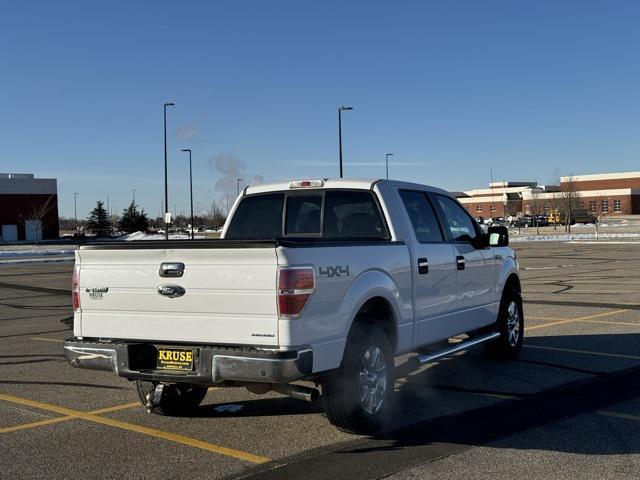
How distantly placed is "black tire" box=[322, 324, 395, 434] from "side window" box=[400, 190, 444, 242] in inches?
56.6

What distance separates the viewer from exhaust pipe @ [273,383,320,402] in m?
5.44

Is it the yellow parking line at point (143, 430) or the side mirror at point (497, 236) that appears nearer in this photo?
the yellow parking line at point (143, 430)

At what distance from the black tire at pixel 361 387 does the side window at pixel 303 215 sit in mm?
1629

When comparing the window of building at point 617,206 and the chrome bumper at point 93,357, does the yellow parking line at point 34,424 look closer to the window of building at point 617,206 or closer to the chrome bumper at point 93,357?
the chrome bumper at point 93,357

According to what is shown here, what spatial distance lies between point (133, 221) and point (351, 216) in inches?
3307

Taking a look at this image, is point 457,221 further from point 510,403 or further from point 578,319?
point 578,319

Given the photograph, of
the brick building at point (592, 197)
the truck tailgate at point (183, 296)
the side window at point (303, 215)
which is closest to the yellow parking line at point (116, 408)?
the truck tailgate at point (183, 296)

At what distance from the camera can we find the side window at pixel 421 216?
723 cm

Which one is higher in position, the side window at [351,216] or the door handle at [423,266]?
the side window at [351,216]

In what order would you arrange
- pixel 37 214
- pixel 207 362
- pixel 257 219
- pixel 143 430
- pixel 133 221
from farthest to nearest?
pixel 133 221 < pixel 37 214 < pixel 257 219 < pixel 143 430 < pixel 207 362

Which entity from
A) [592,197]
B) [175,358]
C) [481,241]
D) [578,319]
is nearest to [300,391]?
[175,358]

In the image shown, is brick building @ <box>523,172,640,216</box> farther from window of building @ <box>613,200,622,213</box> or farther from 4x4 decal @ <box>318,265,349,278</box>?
4x4 decal @ <box>318,265,349,278</box>

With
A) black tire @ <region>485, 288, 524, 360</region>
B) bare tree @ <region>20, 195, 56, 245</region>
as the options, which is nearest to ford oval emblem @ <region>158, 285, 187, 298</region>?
black tire @ <region>485, 288, 524, 360</region>

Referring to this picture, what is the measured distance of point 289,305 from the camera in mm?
5168
